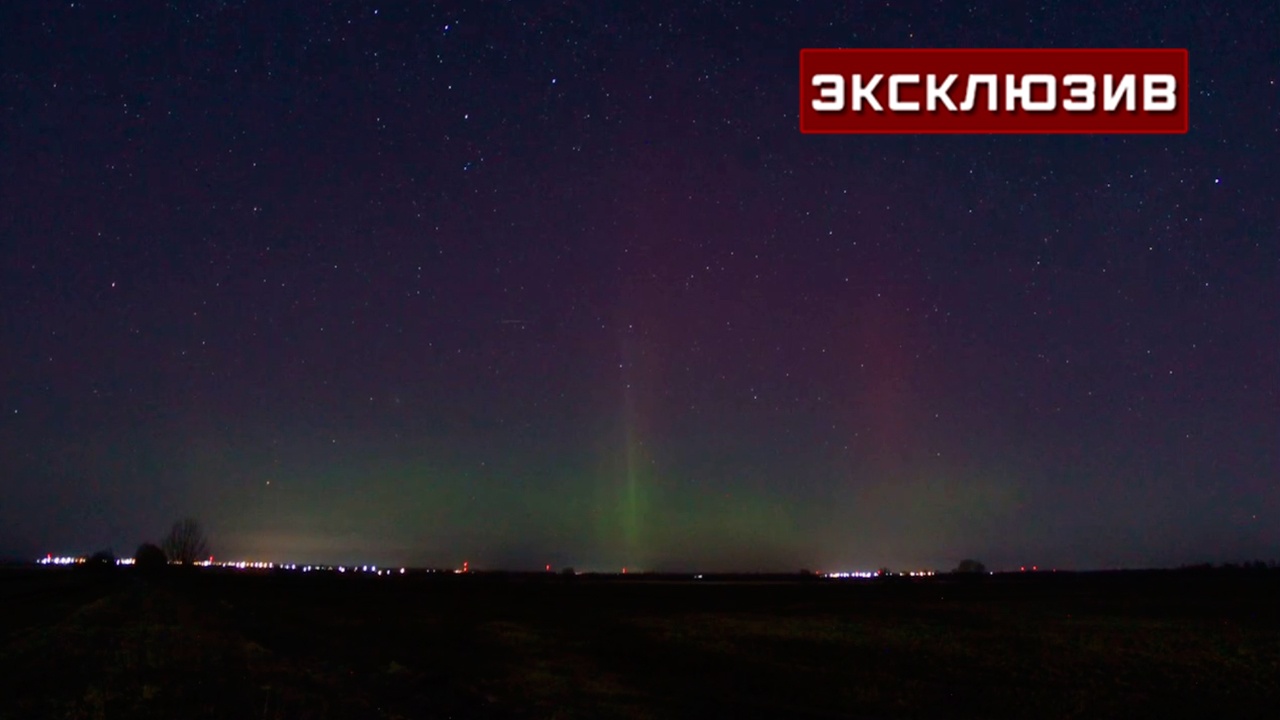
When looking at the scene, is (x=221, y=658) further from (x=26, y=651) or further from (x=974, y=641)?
(x=974, y=641)

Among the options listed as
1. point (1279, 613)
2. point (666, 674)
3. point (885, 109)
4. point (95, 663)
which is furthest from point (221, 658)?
point (1279, 613)

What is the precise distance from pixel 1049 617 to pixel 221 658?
2850 cm

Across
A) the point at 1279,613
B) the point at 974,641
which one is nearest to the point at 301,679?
the point at 974,641

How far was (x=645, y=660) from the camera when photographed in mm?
26719

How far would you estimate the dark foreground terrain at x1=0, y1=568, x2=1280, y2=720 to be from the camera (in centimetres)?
1869

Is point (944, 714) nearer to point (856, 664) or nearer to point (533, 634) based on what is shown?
point (856, 664)

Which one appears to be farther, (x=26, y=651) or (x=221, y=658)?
(x=26, y=651)

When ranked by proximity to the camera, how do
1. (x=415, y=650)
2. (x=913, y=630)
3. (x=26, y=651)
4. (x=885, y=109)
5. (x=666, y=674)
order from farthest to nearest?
(x=913, y=630) < (x=415, y=650) < (x=26, y=651) < (x=666, y=674) < (x=885, y=109)

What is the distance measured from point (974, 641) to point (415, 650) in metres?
15.5

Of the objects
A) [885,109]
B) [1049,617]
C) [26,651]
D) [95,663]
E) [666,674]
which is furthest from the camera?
[1049,617]

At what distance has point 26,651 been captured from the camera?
2612 centimetres

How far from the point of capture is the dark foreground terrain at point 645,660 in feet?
61.3

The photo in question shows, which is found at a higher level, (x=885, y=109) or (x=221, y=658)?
(x=885, y=109)

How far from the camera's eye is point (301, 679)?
69.7 feet
